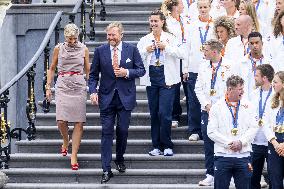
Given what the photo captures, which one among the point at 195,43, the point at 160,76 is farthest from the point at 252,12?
the point at 160,76

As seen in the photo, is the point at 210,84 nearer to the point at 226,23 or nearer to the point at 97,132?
the point at 226,23

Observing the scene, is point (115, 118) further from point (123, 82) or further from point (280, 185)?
point (280, 185)

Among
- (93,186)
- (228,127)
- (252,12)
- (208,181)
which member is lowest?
(93,186)

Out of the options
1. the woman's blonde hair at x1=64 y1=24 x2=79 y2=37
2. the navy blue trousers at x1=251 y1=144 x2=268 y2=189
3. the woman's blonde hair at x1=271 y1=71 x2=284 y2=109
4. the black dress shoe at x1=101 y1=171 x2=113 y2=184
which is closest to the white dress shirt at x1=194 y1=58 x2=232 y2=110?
the woman's blonde hair at x1=271 y1=71 x2=284 y2=109

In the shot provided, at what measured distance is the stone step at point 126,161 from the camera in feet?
43.1

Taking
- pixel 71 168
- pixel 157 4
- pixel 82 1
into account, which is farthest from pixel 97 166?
pixel 157 4

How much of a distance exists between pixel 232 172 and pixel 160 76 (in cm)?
231

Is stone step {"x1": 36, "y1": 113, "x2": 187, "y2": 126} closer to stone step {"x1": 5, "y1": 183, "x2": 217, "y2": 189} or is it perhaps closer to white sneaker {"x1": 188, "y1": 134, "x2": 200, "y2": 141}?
white sneaker {"x1": 188, "y1": 134, "x2": 200, "y2": 141}

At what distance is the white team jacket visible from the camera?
1305 centimetres

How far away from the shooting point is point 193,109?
13.3 metres

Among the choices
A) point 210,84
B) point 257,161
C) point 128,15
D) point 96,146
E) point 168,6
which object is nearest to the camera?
point 257,161

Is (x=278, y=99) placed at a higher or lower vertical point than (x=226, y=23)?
lower

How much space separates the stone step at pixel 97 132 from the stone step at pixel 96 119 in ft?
0.58

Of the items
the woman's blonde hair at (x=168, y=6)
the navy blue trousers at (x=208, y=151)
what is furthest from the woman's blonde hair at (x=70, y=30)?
the navy blue trousers at (x=208, y=151)
